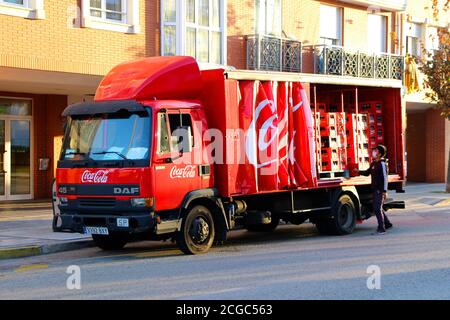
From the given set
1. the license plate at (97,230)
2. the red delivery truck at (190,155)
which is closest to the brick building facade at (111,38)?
the red delivery truck at (190,155)

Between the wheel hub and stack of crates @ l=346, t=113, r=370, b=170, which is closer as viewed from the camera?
the wheel hub

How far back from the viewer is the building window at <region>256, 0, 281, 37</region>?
2175 cm

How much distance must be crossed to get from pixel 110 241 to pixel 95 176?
1.96m

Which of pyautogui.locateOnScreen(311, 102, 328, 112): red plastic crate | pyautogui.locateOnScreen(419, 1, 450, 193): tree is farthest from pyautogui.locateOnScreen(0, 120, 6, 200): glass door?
pyautogui.locateOnScreen(419, 1, 450, 193): tree

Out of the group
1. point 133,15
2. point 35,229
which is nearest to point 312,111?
point 35,229

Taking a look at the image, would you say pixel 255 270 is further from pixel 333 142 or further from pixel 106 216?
pixel 333 142

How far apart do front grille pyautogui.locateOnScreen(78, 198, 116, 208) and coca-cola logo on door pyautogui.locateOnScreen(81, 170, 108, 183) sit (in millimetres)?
303

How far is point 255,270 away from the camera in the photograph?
9906 mm

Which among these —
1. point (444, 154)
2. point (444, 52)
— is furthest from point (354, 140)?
point (444, 154)

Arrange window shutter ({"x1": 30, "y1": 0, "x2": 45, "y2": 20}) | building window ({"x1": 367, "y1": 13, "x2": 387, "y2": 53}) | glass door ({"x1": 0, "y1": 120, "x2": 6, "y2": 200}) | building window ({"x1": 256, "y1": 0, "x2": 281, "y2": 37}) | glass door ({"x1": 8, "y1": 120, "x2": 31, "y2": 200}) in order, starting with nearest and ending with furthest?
window shutter ({"x1": 30, "y1": 0, "x2": 45, "y2": 20}), glass door ({"x1": 0, "y1": 120, "x2": 6, "y2": 200}), glass door ({"x1": 8, "y1": 120, "x2": 31, "y2": 200}), building window ({"x1": 256, "y1": 0, "x2": 281, "y2": 37}), building window ({"x1": 367, "y1": 13, "x2": 387, "y2": 53})

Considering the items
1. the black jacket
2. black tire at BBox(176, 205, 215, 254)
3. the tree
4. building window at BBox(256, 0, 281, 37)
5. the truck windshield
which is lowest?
black tire at BBox(176, 205, 215, 254)

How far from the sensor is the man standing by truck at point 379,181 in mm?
14234

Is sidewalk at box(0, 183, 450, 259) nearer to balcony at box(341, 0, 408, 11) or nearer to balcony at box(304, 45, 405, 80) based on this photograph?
balcony at box(304, 45, 405, 80)
